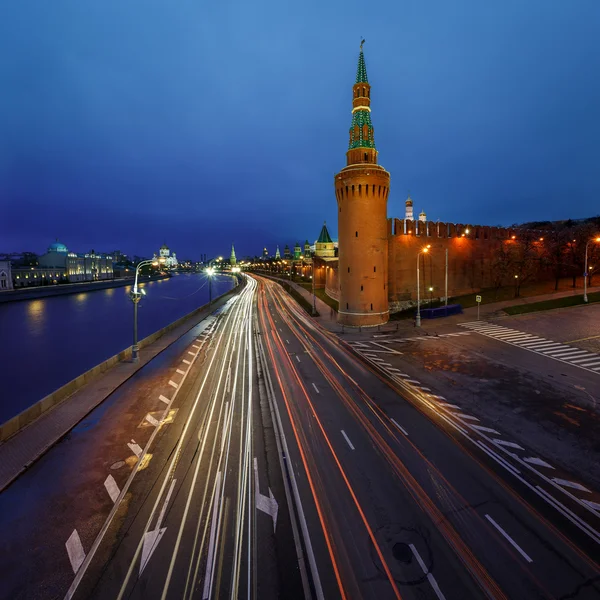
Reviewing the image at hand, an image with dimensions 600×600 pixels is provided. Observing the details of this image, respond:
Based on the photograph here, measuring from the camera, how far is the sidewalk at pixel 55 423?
12570mm

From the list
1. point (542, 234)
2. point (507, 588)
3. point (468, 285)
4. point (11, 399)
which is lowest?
point (11, 399)

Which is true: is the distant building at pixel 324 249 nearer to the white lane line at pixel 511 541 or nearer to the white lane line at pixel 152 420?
the white lane line at pixel 152 420

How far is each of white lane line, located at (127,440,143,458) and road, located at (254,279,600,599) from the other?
622 cm

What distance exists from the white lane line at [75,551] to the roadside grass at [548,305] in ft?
145

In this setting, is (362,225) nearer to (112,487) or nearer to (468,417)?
(468,417)

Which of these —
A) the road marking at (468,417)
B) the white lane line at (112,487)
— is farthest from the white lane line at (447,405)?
the white lane line at (112,487)

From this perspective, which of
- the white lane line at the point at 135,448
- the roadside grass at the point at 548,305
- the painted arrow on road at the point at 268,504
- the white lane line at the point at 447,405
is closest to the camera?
the painted arrow on road at the point at 268,504

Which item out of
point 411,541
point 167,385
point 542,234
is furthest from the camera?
point 542,234

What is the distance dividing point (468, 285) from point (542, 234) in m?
19.4

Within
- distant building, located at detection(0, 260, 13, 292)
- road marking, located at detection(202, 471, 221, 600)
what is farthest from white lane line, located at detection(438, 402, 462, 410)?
distant building, located at detection(0, 260, 13, 292)

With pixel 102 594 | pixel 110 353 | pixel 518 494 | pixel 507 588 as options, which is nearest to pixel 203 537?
pixel 102 594

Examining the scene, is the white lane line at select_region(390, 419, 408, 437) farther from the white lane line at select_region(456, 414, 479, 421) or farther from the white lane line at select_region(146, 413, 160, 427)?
the white lane line at select_region(146, 413, 160, 427)

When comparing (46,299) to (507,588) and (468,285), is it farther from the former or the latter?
(507,588)

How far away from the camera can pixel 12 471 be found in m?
12.0
